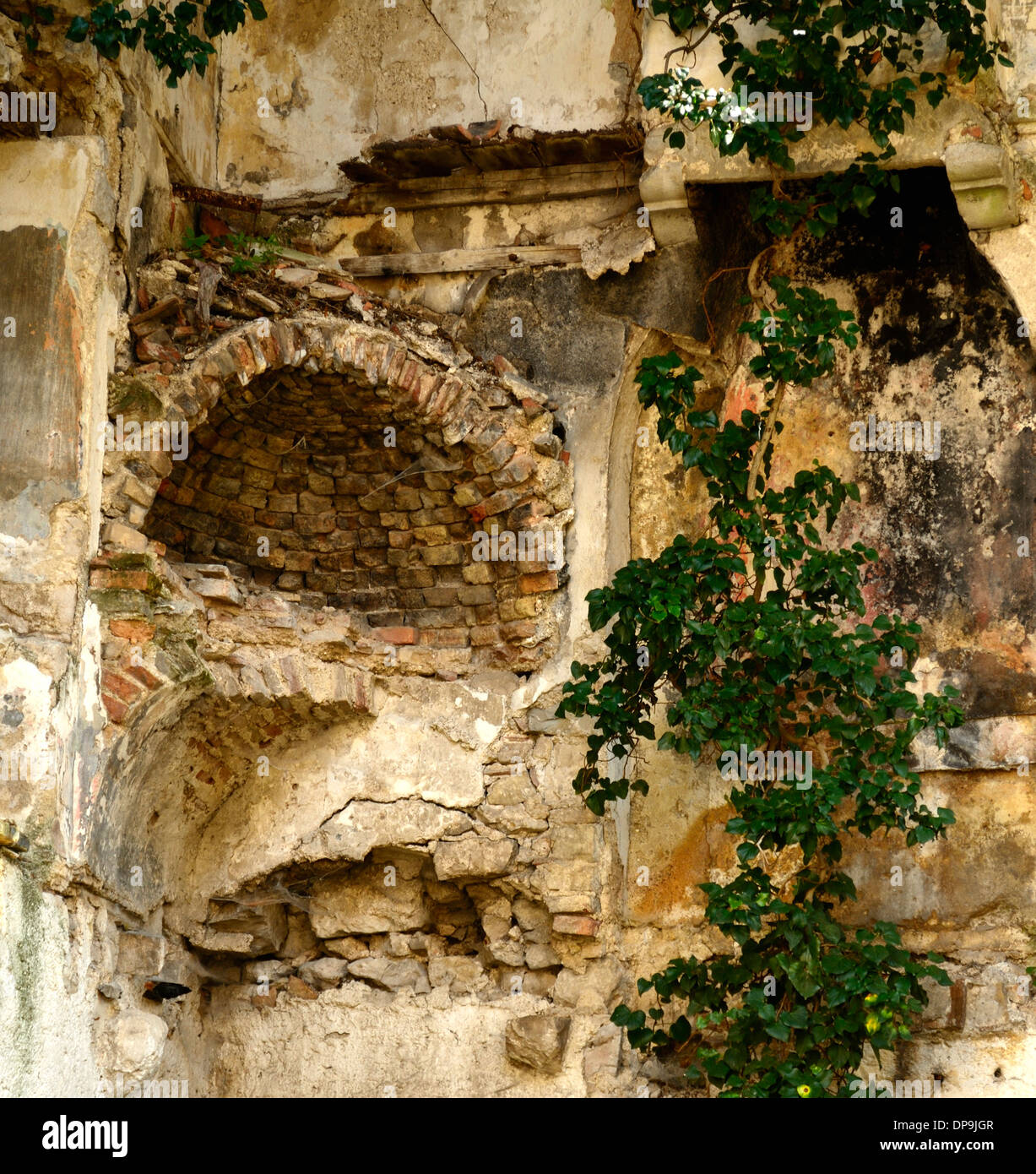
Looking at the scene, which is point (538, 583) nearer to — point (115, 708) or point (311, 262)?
point (311, 262)

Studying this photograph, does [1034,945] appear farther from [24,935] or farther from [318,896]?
[24,935]

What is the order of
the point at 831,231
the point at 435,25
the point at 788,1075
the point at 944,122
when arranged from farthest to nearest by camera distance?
1. the point at 435,25
2. the point at 831,231
3. the point at 944,122
4. the point at 788,1075

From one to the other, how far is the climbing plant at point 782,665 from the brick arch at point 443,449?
0.67m

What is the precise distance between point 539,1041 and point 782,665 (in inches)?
68.7

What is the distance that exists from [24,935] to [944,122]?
4.36 m

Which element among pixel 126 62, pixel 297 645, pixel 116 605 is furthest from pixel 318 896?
pixel 126 62

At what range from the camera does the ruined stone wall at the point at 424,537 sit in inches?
238

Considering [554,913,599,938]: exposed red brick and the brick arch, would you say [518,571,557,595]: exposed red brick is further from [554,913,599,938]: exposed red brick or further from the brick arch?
[554,913,599,938]: exposed red brick

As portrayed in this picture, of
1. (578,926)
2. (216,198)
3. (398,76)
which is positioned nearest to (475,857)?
(578,926)

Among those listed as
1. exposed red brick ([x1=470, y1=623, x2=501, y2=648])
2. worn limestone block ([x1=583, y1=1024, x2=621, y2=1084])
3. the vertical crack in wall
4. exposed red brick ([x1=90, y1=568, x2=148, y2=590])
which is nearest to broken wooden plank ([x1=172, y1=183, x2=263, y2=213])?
the vertical crack in wall

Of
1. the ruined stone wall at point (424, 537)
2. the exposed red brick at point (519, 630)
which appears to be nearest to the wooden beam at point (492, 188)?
the ruined stone wall at point (424, 537)

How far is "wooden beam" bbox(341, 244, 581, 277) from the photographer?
7.07 metres

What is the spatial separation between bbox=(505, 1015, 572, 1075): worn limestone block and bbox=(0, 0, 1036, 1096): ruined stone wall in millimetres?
18

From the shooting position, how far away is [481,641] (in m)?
6.95
